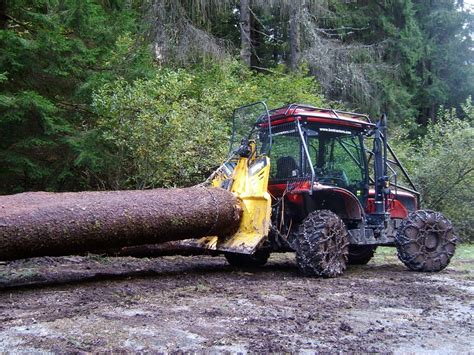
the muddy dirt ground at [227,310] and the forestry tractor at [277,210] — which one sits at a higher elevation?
the forestry tractor at [277,210]

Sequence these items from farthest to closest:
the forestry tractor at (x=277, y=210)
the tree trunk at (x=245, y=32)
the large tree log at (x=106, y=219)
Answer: the tree trunk at (x=245, y=32) < the forestry tractor at (x=277, y=210) < the large tree log at (x=106, y=219)

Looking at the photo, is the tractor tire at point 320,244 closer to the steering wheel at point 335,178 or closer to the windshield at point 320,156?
the windshield at point 320,156

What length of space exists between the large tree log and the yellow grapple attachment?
0.44 feet

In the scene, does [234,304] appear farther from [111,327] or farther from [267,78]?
[267,78]

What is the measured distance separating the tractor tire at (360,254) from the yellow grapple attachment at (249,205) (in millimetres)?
2519

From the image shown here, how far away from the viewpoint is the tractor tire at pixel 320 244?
6.77m

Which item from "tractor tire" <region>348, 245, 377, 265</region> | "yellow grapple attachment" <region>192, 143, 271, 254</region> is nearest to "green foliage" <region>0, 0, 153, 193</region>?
"yellow grapple attachment" <region>192, 143, 271, 254</region>

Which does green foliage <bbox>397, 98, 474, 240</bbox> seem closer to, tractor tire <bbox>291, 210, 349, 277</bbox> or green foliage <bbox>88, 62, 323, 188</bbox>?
green foliage <bbox>88, 62, 323, 188</bbox>

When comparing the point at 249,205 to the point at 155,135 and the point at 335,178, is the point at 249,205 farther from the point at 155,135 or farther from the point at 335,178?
the point at 155,135

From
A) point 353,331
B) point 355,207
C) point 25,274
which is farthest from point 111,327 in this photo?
point 355,207

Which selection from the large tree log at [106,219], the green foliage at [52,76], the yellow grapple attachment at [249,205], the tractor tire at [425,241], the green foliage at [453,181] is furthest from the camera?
the green foliage at [453,181]

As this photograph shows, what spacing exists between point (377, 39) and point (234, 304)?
2181 cm

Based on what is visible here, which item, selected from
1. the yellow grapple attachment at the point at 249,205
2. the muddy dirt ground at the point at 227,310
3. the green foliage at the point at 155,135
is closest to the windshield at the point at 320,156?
the yellow grapple attachment at the point at 249,205

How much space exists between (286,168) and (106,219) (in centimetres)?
280
